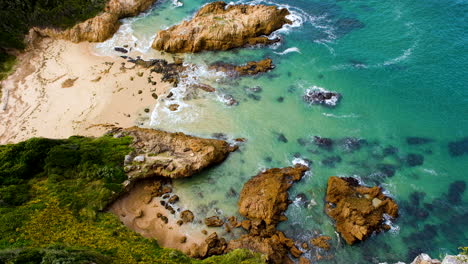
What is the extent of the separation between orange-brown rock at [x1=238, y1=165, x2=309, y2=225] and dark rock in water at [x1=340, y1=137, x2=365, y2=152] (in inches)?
254

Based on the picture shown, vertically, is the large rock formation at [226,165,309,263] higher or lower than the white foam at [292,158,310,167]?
lower

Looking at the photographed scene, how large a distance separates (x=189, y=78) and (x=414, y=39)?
38858mm

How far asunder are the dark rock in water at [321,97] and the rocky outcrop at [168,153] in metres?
14.6

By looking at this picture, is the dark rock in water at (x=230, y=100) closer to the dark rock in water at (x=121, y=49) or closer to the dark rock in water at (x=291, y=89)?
the dark rock in water at (x=291, y=89)

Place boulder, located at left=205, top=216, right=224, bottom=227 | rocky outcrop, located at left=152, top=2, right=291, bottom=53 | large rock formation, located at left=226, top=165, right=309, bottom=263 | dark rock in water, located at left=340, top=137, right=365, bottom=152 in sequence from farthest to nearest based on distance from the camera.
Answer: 1. rocky outcrop, located at left=152, top=2, right=291, bottom=53
2. dark rock in water, located at left=340, top=137, right=365, bottom=152
3. boulder, located at left=205, top=216, right=224, bottom=227
4. large rock formation, located at left=226, top=165, right=309, bottom=263

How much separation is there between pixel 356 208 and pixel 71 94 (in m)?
42.9

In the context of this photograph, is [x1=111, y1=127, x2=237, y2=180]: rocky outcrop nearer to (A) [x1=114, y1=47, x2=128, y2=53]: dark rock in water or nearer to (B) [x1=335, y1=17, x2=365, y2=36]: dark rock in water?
(A) [x1=114, y1=47, x2=128, y2=53]: dark rock in water

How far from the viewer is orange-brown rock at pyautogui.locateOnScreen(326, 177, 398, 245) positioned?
3225 centimetres

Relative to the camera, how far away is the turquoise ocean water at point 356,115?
113 ft

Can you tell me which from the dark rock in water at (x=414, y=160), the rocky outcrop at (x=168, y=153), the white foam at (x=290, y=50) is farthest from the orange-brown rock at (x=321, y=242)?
the white foam at (x=290, y=50)

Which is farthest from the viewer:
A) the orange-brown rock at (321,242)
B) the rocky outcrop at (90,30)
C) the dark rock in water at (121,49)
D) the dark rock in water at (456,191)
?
the rocky outcrop at (90,30)

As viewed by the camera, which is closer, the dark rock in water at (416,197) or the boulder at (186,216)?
the boulder at (186,216)

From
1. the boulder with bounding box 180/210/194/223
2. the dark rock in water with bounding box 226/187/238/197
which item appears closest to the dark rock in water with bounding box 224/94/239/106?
the dark rock in water with bounding box 226/187/238/197

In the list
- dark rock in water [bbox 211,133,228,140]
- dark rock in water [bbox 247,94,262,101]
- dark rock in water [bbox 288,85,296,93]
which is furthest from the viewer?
dark rock in water [bbox 288,85,296,93]
